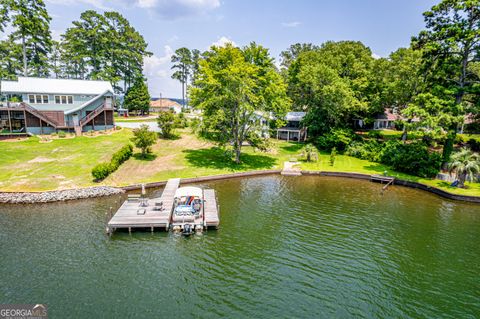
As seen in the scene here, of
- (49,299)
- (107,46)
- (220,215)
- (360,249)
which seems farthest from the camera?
(107,46)

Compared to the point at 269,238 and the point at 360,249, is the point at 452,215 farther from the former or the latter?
the point at 269,238

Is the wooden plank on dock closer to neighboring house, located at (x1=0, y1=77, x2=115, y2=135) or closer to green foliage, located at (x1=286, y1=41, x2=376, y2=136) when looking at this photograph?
green foliage, located at (x1=286, y1=41, x2=376, y2=136)

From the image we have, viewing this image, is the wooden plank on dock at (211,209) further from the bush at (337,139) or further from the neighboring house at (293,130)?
the neighboring house at (293,130)

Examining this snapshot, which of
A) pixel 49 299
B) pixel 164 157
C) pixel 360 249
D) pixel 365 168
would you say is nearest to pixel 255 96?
pixel 164 157

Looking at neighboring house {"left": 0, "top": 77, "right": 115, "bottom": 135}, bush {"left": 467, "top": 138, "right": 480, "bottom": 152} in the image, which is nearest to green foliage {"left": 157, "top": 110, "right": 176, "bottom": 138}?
neighboring house {"left": 0, "top": 77, "right": 115, "bottom": 135}

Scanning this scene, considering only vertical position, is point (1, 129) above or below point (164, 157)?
above

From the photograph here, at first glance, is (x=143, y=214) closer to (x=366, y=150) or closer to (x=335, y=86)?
(x=366, y=150)
